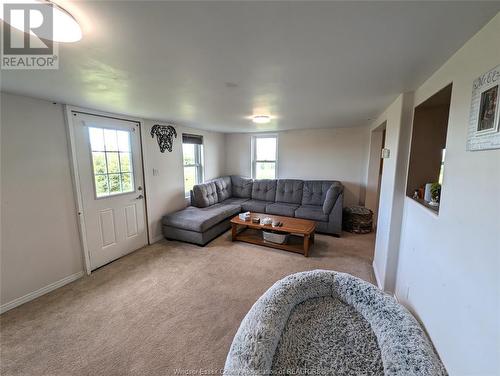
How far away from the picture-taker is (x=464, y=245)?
1.05 meters

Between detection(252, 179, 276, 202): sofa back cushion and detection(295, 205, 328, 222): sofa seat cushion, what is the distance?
2.92 ft

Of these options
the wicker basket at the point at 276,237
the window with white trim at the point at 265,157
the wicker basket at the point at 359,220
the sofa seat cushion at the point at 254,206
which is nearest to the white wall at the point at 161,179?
the sofa seat cushion at the point at 254,206

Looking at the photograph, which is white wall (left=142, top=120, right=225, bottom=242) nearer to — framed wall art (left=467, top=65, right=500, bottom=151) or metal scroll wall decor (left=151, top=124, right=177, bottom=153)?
metal scroll wall decor (left=151, top=124, right=177, bottom=153)

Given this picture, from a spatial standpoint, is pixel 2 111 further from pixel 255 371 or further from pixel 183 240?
pixel 255 371

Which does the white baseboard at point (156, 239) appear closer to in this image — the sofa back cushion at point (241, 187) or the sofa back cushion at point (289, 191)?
A: the sofa back cushion at point (241, 187)

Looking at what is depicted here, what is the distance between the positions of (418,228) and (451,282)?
24.5 inches

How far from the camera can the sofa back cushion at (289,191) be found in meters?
4.68

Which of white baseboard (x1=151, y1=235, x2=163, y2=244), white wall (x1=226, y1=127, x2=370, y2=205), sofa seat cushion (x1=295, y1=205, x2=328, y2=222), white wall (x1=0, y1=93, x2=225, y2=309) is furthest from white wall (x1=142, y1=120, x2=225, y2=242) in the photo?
sofa seat cushion (x1=295, y1=205, x2=328, y2=222)

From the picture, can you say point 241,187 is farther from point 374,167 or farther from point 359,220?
point 374,167

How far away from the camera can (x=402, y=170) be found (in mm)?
2047

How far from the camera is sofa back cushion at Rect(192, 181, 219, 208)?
4.20 metres

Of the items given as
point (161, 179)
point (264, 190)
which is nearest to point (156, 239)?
point (161, 179)

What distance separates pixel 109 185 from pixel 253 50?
274 centimetres

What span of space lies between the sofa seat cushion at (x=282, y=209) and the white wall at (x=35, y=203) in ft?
10.1
